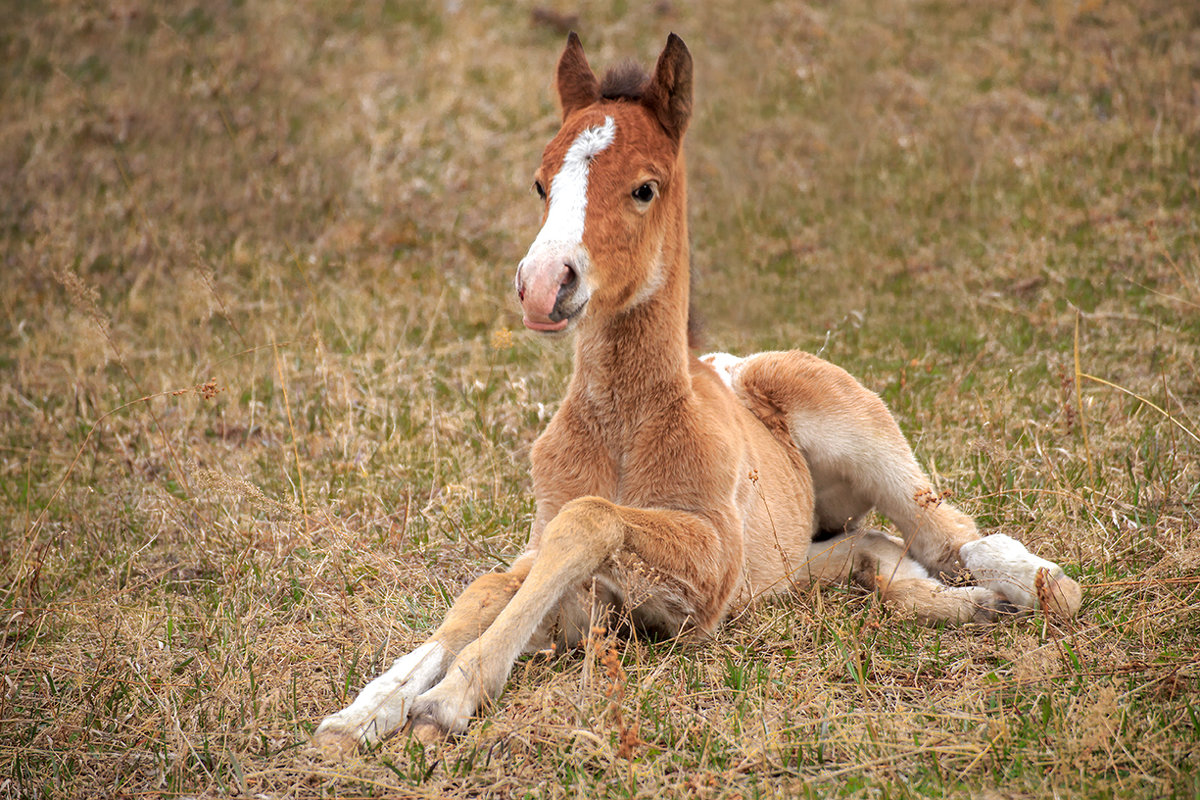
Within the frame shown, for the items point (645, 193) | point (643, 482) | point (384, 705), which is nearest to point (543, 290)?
point (645, 193)

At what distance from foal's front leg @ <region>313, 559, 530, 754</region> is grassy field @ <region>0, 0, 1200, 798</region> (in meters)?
0.12

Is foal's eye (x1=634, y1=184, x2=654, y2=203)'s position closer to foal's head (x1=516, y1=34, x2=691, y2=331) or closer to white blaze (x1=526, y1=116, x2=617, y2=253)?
foal's head (x1=516, y1=34, x2=691, y2=331)

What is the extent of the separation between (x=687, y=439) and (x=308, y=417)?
3.58 meters

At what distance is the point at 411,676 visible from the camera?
3.18 m

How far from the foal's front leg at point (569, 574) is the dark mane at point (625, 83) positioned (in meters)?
1.49

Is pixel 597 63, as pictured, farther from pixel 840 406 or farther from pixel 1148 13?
pixel 840 406

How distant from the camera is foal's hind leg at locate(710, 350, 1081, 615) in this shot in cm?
436

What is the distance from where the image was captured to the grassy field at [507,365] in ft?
10.2

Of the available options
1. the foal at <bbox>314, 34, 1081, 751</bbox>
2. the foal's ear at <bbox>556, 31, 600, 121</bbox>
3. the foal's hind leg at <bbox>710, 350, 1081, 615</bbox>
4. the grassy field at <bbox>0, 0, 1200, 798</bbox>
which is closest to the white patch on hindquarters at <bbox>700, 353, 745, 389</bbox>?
the foal's hind leg at <bbox>710, 350, 1081, 615</bbox>

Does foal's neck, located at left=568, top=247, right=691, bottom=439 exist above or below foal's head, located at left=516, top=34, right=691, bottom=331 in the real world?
below

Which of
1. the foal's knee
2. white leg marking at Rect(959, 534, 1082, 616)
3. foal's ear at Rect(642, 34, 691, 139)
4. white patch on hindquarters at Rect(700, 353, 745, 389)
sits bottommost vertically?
white leg marking at Rect(959, 534, 1082, 616)

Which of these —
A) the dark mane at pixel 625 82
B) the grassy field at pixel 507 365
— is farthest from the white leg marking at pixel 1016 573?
the dark mane at pixel 625 82

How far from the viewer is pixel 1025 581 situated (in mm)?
3889

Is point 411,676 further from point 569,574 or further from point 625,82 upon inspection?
point 625,82
